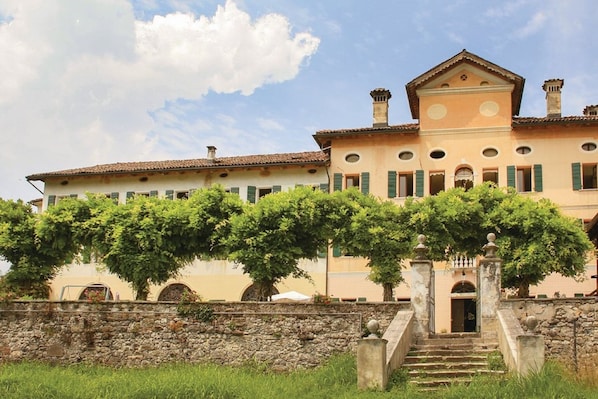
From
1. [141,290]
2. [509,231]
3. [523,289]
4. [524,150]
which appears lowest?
[141,290]

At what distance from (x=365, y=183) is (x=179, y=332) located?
17.7 meters

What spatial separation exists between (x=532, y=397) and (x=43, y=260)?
21.5 meters

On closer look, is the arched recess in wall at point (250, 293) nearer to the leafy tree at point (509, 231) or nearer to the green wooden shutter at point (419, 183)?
the green wooden shutter at point (419, 183)

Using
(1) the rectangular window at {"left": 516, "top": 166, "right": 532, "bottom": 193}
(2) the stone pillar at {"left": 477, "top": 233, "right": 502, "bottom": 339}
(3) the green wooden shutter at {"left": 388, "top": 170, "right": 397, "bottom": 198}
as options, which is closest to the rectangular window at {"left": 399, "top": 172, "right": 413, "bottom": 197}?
(3) the green wooden shutter at {"left": 388, "top": 170, "right": 397, "bottom": 198}

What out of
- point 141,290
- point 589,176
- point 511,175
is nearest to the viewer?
point 141,290

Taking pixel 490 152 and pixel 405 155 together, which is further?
pixel 405 155

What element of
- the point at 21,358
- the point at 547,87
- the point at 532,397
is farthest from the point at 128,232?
the point at 547,87

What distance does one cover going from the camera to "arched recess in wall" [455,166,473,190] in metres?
40.2

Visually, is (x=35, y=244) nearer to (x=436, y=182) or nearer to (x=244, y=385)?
(x=244, y=385)

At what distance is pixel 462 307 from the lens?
38.6 meters

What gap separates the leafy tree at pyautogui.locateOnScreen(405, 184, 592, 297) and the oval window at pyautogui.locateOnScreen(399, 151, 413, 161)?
8027 mm

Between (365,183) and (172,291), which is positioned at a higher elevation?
(365,183)

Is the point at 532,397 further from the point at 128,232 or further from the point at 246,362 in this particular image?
the point at 128,232

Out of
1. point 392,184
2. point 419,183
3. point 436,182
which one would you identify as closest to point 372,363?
point 419,183
